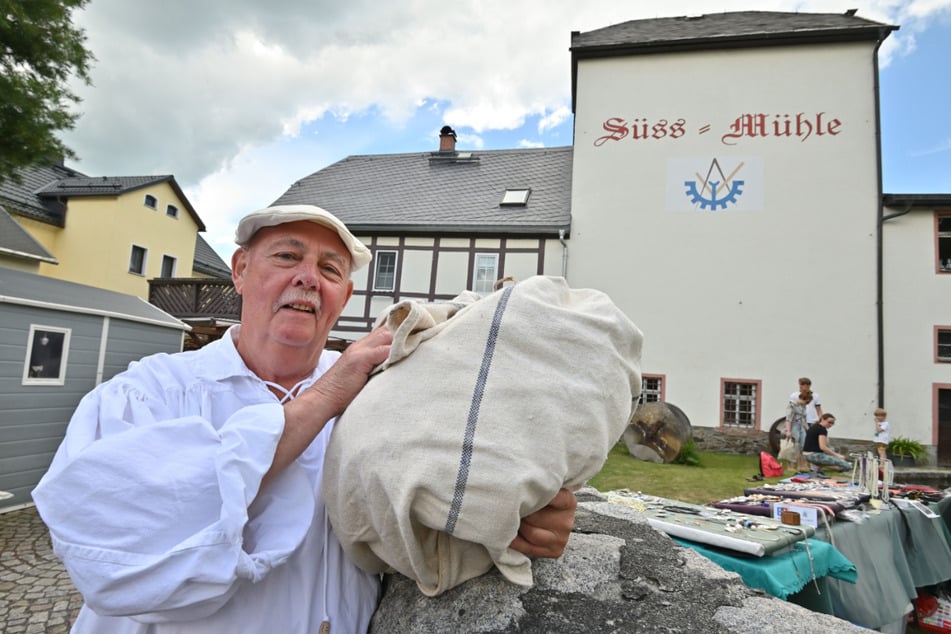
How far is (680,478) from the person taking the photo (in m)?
8.77

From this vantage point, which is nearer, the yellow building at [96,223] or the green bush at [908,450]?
the green bush at [908,450]

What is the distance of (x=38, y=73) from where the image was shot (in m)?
7.86

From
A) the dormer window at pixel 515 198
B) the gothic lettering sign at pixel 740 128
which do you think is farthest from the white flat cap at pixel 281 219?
the gothic lettering sign at pixel 740 128

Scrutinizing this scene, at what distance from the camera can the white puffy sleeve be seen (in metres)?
0.88

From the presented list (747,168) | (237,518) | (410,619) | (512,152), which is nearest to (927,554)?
(410,619)

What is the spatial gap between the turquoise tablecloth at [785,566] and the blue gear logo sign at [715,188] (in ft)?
44.1

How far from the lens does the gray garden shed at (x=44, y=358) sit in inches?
265

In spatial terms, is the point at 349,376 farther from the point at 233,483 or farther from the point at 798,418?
the point at 798,418

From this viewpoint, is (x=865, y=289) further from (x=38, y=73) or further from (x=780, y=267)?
(x=38, y=73)

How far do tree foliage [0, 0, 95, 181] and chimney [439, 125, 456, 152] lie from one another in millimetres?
13444

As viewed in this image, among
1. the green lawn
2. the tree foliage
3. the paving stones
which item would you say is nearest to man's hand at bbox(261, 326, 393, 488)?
the paving stones

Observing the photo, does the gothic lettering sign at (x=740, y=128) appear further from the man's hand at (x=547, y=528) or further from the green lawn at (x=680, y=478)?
the man's hand at (x=547, y=528)

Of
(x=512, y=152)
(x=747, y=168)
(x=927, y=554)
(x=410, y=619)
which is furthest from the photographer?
(x=512, y=152)

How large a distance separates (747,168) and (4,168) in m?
15.9
